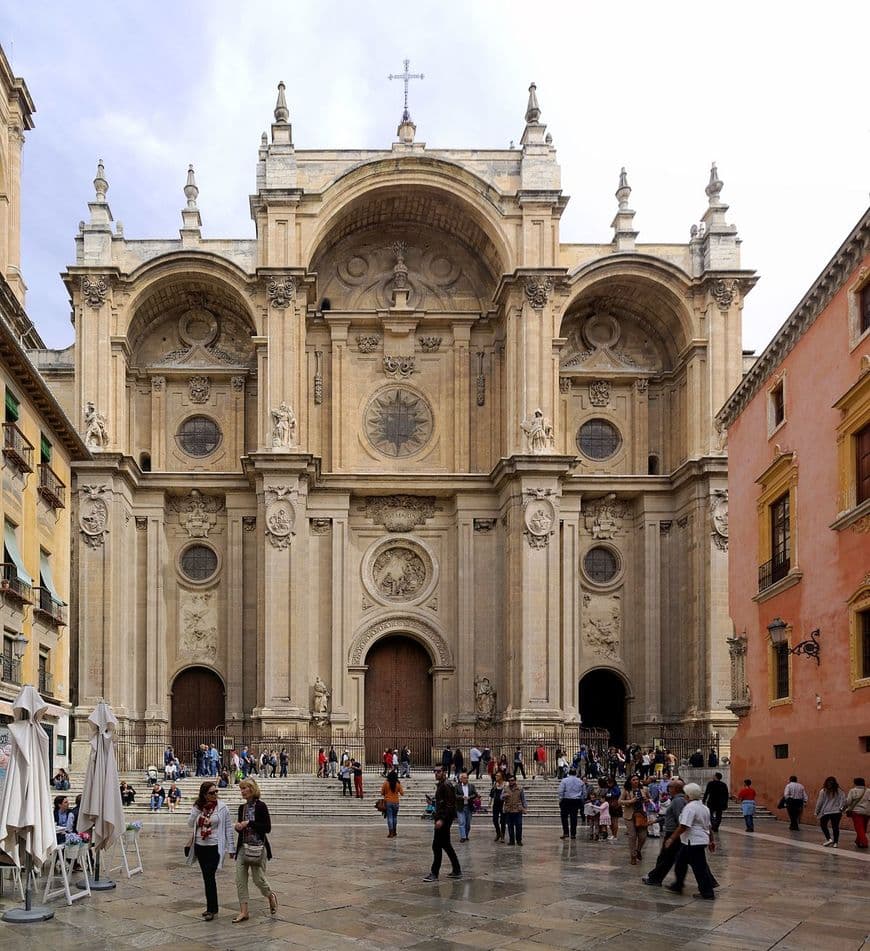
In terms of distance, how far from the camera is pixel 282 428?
121 ft

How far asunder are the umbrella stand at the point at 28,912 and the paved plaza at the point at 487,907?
0.14m

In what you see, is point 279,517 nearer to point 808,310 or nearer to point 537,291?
point 537,291

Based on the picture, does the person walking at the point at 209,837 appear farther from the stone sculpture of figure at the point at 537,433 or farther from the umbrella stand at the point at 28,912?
the stone sculpture of figure at the point at 537,433

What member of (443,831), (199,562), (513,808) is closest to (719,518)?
(199,562)

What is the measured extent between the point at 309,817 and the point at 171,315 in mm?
21287

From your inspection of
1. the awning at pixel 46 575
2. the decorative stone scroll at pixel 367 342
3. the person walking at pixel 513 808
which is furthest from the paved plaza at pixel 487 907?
the decorative stone scroll at pixel 367 342

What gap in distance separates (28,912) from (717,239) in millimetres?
33664

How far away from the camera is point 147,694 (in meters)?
37.8

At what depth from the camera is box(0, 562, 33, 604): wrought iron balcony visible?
22.7 metres

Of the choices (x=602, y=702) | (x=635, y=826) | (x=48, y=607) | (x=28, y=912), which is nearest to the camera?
(x=28, y=912)

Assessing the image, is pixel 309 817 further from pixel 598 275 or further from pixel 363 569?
pixel 598 275

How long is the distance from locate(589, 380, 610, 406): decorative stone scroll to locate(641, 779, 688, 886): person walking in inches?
1088

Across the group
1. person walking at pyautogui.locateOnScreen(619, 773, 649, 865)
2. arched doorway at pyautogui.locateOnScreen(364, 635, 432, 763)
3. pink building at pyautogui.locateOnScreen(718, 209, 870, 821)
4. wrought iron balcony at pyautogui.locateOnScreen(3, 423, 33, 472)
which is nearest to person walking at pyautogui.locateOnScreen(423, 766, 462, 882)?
person walking at pyautogui.locateOnScreen(619, 773, 649, 865)

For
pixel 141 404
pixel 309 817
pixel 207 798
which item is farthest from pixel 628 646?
pixel 207 798
